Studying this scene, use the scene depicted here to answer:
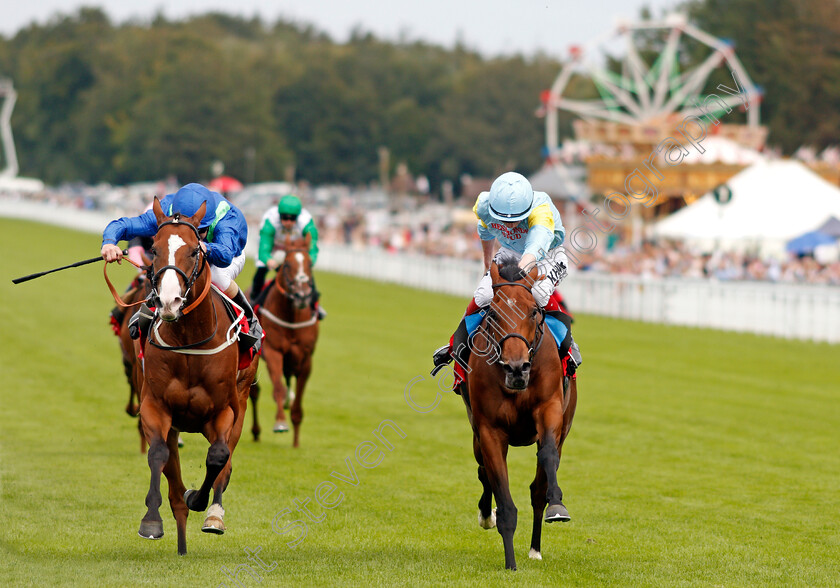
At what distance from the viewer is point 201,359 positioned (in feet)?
24.0

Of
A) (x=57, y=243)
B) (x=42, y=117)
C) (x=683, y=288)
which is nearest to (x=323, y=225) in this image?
(x=57, y=243)

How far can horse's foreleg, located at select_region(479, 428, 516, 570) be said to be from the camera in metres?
7.16

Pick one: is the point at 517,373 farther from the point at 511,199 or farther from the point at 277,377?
the point at 277,377

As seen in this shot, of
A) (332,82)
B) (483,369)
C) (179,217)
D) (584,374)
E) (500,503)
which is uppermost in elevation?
(332,82)

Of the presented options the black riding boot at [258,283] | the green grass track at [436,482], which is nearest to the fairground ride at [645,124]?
the green grass track at [436,482]

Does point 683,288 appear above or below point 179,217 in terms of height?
below

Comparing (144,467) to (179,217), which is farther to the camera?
(144,467)

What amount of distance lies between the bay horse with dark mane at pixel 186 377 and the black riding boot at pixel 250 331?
0.27 metres

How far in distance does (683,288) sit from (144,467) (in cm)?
1733

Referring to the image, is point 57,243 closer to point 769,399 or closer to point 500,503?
point 769,399

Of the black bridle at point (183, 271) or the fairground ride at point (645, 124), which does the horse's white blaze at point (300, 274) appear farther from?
the fairground ride at point (645, 124)

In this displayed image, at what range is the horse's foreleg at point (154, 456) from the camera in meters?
6.85

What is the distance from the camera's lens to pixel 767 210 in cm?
2842

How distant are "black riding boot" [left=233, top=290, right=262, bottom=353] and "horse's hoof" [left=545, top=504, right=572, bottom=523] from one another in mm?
2377
